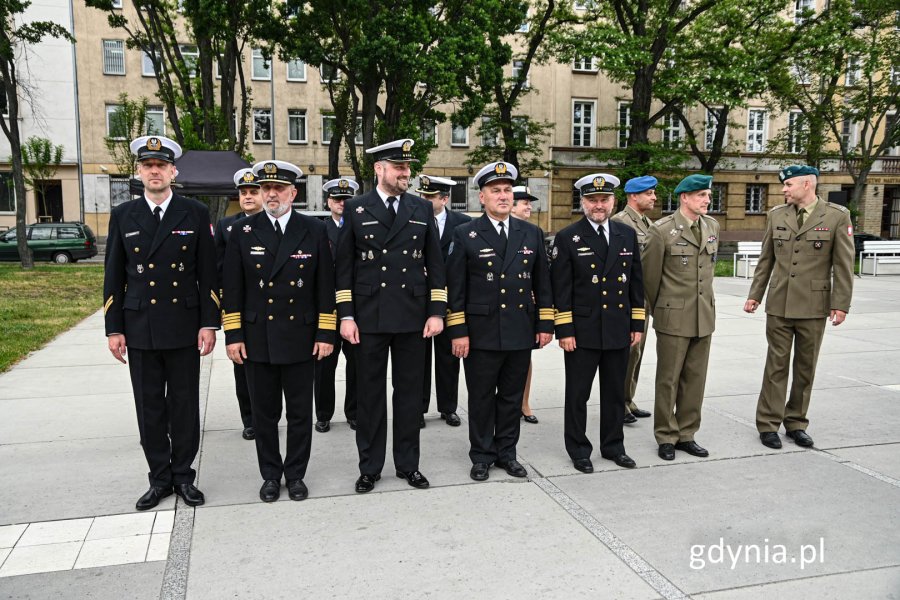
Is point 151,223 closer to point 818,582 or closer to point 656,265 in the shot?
point 656,265

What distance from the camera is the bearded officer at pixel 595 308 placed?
198 inches

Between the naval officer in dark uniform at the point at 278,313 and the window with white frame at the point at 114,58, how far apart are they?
3620 centimetres

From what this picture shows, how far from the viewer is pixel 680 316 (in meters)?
5.27

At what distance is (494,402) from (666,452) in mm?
1345

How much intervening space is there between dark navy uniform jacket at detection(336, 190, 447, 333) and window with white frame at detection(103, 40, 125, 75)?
36.5m

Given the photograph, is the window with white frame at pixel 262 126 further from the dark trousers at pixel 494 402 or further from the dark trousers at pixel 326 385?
the dark trousers at pixel 494 402

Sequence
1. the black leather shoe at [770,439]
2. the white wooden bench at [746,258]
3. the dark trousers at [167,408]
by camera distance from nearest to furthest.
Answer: the dark trousers at [167,408] → the black leather shoe at [770,439] → the white wooden bench at [746,258]

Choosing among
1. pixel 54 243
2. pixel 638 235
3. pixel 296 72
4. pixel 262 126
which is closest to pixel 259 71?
pixel 296 72

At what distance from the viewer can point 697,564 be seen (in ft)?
11.7

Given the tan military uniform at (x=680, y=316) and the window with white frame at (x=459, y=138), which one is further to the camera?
the window with white frame at (x=459, y=138)

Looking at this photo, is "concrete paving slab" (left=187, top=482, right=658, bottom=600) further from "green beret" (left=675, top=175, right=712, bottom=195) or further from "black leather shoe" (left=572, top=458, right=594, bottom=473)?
"green beret" (left=675, top=175, right=712, bottom=195)

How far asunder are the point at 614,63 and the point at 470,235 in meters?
19.4

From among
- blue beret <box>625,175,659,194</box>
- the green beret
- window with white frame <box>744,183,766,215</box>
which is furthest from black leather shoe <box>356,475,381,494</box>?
window with white frame <box>744,183,766,215</box>

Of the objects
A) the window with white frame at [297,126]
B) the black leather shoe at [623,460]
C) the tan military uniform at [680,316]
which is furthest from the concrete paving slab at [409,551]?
the window with white frame at [297,126]
